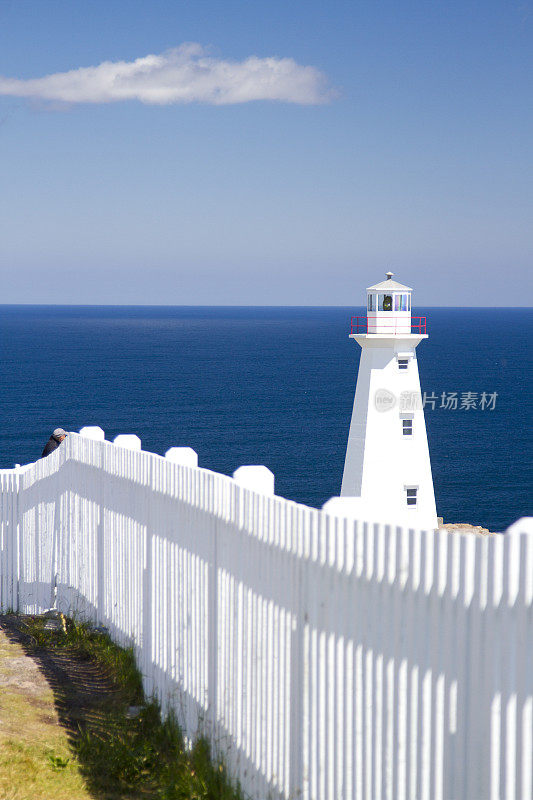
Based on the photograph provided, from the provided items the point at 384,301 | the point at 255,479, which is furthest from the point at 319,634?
the point at 384,301

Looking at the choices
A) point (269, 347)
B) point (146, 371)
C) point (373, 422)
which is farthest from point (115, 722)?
point (269, 347)

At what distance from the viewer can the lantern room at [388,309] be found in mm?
27562

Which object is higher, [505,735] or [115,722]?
[505,735]

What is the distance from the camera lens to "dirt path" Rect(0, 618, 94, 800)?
16.6ft

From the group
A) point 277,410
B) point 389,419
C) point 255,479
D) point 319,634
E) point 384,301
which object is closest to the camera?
point 319,634

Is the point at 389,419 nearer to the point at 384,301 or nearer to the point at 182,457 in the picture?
the point at 384,301

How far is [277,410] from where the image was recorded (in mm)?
87750

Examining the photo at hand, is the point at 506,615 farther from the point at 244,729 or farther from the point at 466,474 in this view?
the point at 466,474

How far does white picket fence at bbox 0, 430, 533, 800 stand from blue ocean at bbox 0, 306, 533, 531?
1724 inches

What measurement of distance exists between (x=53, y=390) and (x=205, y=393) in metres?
16.6

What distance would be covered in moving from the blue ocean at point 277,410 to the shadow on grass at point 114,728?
42925 mm

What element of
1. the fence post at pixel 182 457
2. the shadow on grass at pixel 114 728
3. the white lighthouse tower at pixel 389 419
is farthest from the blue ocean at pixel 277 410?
the fence post at pixel 182 457

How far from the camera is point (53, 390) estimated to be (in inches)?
3834

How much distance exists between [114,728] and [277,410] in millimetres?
81736
